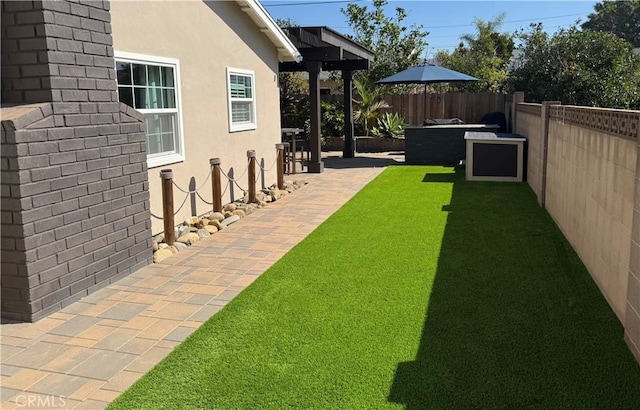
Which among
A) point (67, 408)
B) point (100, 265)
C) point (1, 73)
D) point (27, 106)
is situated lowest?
point (67, 408)

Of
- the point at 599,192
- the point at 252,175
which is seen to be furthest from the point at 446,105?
the point at 599,192

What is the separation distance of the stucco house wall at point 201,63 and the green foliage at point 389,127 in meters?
8.55

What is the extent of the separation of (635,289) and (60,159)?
461 centimetres

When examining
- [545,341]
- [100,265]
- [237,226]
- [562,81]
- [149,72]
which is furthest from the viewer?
[562,81]

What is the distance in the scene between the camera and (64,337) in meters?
4.22

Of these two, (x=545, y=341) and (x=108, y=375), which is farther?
(x=545, y=341)

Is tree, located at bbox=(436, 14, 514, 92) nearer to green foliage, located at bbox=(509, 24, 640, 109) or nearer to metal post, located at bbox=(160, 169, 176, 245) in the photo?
green foliage, located at bbox=(509, 24, 640, 109)

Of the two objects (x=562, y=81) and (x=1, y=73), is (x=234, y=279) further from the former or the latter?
(x=562, y=81)

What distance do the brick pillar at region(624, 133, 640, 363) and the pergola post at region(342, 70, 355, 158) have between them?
13.7m

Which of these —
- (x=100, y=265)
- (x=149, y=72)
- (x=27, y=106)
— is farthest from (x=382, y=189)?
(x=27, y=106)

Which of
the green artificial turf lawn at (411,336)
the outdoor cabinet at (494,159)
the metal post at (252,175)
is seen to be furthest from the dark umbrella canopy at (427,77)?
the green artificial turf lawn at (411,336)

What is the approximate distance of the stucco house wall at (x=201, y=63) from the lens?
6895mm

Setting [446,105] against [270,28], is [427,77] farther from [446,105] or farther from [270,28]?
[270,28]

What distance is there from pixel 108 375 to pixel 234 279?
6.72 ft
